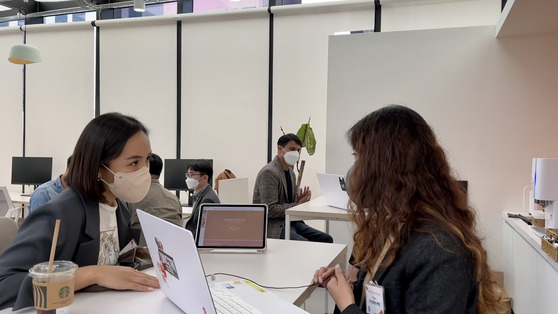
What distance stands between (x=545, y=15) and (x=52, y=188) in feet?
12.4

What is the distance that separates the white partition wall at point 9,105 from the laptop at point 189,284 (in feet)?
21.7

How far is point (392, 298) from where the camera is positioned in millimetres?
1042

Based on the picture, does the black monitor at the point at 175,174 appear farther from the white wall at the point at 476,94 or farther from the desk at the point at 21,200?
the white wall at the point at 476,94

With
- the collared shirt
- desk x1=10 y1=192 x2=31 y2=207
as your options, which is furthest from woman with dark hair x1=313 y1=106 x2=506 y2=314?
desk x1=10 y1=192 x2=31 y2=207

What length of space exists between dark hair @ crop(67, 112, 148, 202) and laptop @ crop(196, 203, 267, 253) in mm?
469

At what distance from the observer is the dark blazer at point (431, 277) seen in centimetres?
96

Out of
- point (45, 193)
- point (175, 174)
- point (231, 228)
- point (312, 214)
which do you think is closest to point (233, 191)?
point (312, 214)

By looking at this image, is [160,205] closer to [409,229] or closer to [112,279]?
[112,279]

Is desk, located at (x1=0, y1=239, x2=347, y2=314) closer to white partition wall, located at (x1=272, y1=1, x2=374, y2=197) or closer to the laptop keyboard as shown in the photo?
the laptop keyboard

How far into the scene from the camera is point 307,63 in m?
5.29

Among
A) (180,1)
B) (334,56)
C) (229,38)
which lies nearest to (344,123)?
(334,56)

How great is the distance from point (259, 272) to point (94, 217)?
0.62m

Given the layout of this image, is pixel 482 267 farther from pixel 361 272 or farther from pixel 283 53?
pixel 283 53

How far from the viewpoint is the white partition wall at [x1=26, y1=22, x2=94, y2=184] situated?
630 cm
